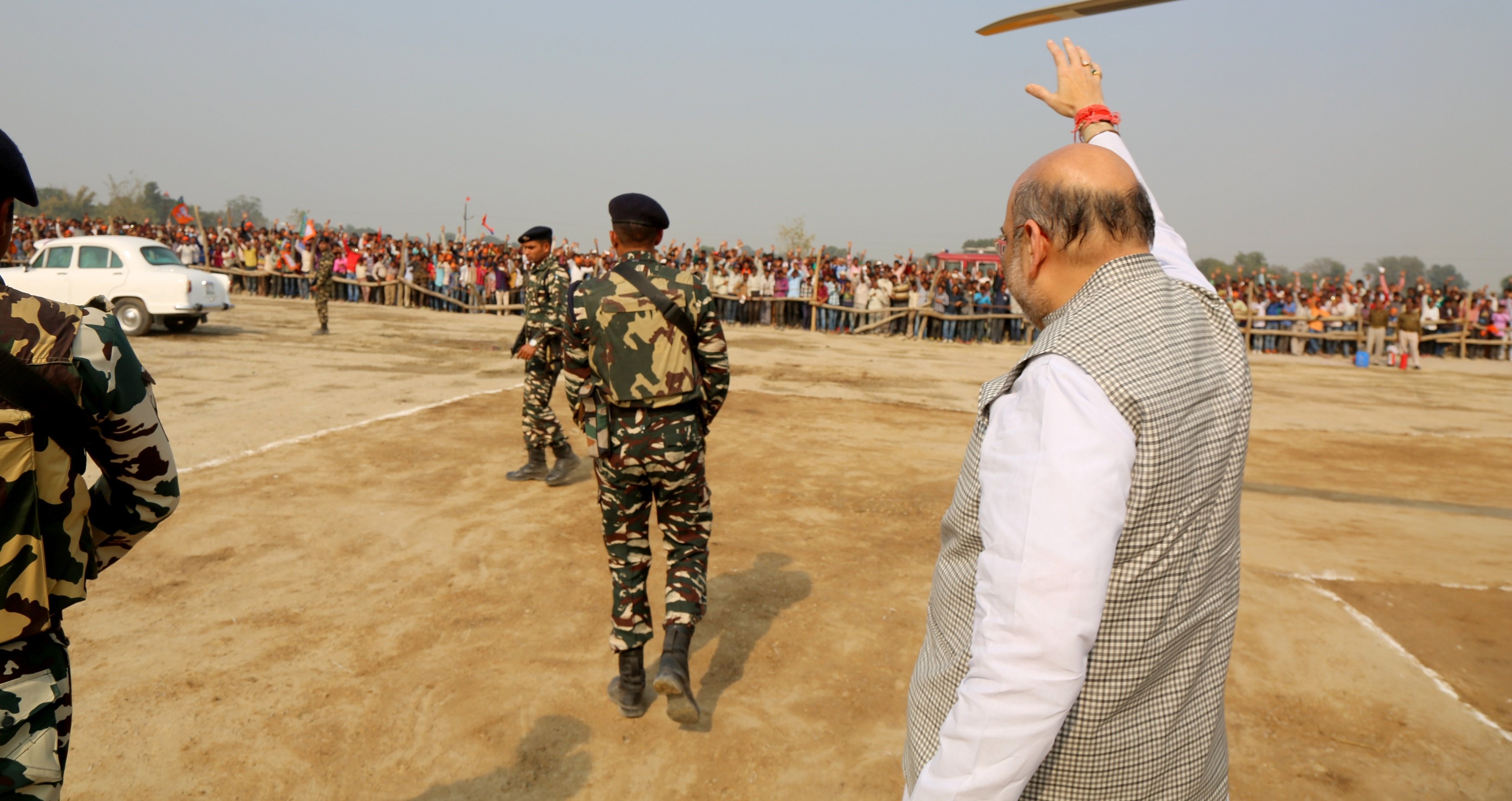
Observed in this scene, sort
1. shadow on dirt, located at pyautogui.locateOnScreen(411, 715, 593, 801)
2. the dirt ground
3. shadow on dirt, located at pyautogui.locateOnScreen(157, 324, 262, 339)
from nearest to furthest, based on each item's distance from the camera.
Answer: shadow on dirt, located at pyautogui.locateOnScreen(411, 715, 593, 801) < the dirt ground < shadow on dirt, located at pyautogui.locateOnScreen(157, 324, 262, 339)

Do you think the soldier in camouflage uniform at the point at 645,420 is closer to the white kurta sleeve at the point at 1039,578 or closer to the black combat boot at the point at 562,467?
the white kurta sleeve at the point at 1039,578

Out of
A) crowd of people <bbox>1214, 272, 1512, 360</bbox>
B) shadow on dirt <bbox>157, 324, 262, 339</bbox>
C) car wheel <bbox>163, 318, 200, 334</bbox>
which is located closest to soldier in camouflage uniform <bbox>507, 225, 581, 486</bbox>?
shadow on dirt <bbox>157, 324, 262, 339</bbox>

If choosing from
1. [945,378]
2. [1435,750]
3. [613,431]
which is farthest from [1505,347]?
[613,431]

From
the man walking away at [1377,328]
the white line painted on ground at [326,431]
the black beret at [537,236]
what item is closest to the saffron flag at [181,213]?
the white line painted on ground at [326,431]

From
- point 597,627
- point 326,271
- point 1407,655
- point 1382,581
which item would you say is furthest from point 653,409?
point 326,271

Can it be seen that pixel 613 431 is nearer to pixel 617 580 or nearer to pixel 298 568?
pixel 617 580

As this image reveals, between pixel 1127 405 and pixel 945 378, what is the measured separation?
47.5 feet

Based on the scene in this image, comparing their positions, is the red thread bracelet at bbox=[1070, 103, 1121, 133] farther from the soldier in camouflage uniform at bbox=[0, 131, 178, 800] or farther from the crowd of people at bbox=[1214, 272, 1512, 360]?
the crowd of people at bbox=[1214, 272, 1512, 360]

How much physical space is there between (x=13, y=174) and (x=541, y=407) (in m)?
5.49

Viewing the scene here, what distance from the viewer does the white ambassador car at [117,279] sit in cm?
1591

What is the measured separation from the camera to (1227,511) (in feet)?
5.02

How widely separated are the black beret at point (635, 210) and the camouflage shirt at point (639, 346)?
6.4 inches

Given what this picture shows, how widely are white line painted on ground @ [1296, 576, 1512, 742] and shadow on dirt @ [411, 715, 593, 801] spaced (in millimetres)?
3932

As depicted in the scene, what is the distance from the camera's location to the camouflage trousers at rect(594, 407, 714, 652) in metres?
3.90
